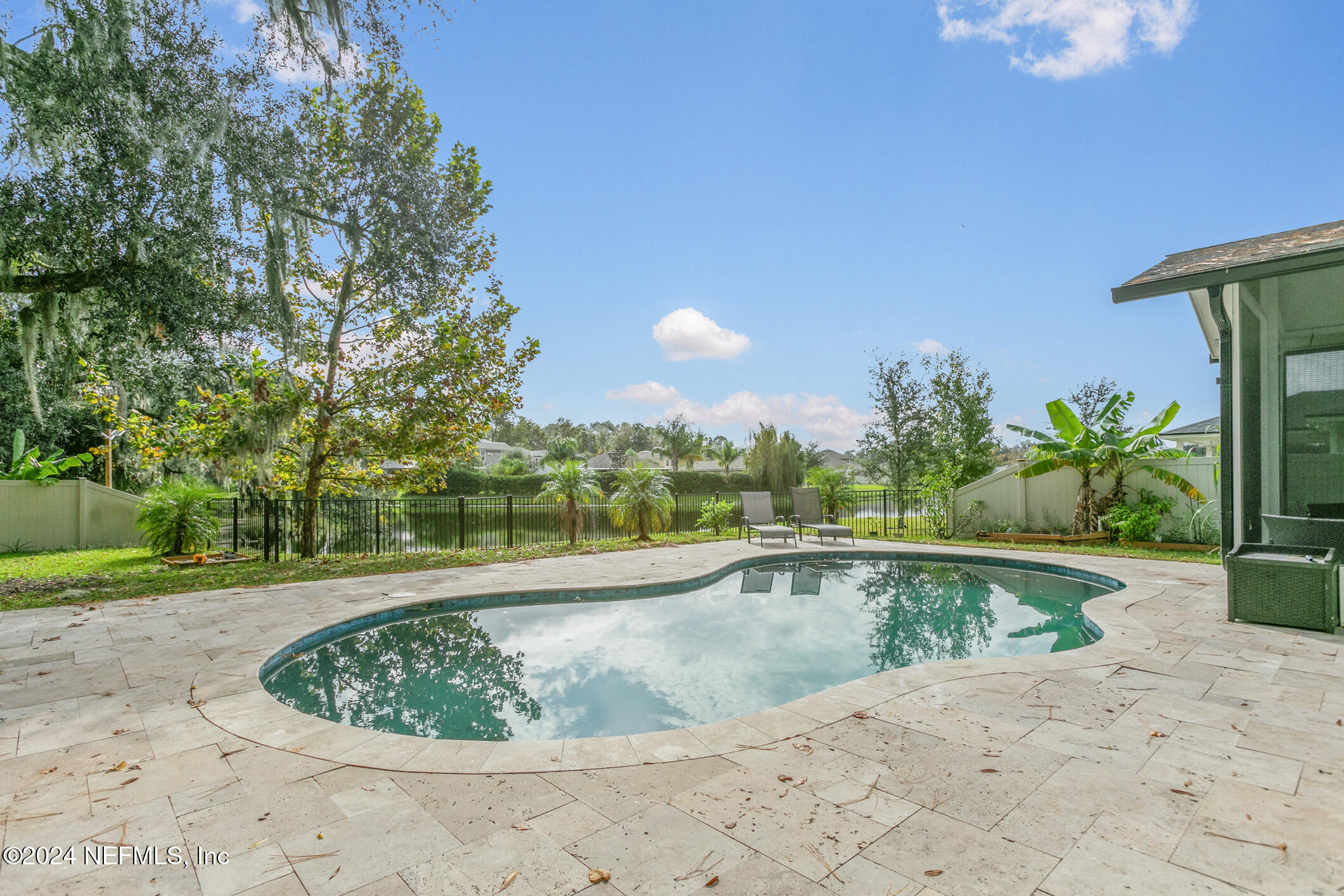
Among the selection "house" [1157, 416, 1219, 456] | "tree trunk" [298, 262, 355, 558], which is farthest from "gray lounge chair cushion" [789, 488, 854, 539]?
"tree trunk" [298, 262, 355, 558]

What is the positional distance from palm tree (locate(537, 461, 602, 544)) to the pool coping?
5.95 m

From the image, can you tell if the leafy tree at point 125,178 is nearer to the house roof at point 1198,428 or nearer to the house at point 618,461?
the house roof at point 1198,428

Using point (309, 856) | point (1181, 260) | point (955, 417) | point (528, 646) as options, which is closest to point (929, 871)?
point (309, 856)

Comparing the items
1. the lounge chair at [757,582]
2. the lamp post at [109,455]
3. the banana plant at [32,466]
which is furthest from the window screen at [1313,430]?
the banana plant at [32,466]

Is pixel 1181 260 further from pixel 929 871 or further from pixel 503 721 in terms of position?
pixel 503 721

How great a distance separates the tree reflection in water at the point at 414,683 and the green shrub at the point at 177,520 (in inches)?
233

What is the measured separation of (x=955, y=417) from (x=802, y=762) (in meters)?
14.1

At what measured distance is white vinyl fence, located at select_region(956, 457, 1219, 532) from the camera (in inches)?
387

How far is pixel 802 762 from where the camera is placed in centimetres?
245

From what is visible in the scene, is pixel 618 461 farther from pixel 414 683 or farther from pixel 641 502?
pixel 414 683

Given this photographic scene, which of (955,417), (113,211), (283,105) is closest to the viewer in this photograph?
(113,211)

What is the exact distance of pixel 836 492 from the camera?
13695mm

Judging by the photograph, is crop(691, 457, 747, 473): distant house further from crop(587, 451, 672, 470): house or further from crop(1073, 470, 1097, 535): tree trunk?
crop(1073, 470, 1097, 535): tree trunk

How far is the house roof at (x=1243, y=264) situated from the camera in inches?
179
